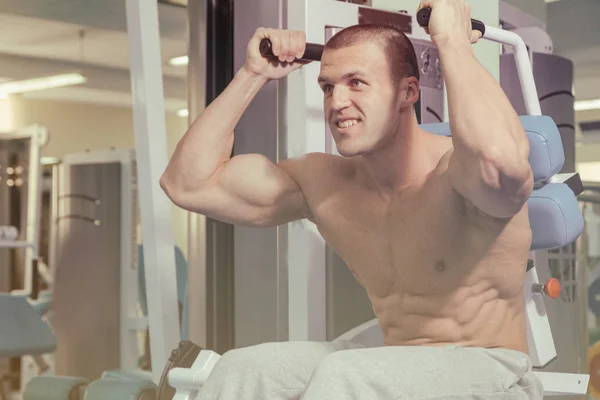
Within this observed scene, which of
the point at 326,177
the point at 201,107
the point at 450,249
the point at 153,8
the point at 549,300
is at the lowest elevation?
the point at 549,300

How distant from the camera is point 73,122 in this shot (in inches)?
383

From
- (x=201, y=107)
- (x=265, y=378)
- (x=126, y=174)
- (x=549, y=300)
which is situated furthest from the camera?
(x=126, y=174)

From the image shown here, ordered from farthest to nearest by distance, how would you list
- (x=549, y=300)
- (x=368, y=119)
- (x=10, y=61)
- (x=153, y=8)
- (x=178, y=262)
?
(x=10, y=61)
(x=178, y=262)
(x=549, y=300)
(x=153, y=8)
(x=368, y=119)

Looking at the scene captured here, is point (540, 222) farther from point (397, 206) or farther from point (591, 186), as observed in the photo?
point (591, 186)

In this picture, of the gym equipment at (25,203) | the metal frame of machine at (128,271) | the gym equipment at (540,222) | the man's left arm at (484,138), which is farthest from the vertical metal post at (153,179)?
the gym equipment at (25,203)

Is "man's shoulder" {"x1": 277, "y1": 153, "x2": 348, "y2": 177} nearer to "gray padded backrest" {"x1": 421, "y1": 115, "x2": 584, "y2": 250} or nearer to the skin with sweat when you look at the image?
the skin with sweat

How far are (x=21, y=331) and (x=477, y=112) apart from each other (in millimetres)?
3243

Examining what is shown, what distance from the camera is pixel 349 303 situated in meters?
2.22

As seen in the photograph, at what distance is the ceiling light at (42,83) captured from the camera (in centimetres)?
845

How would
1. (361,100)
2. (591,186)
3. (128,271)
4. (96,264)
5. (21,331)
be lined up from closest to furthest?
(361,100) → (591,186) → (21,331) → (128,271) → (96,264)

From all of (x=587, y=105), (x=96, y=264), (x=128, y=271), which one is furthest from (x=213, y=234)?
(x=587, y=105)

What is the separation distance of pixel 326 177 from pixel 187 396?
20.7 inches

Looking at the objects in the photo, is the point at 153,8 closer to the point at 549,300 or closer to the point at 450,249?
the point at 450,249

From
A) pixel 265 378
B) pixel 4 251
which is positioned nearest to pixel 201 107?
pixel 265 378
